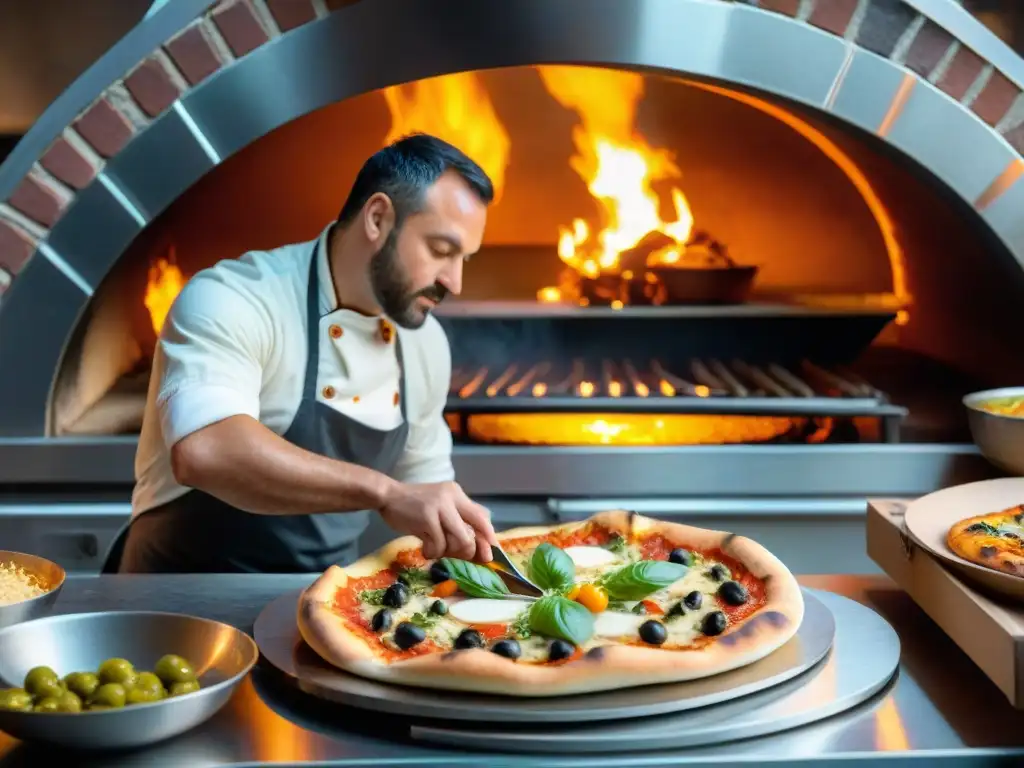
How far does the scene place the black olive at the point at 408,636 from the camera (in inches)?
48.2

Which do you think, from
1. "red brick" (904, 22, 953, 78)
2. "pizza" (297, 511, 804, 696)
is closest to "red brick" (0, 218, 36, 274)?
"pizza" (297, 511, 804, 696)

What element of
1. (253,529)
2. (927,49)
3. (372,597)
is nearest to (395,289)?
(253,529)

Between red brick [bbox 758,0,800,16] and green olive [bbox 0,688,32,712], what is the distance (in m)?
1.88

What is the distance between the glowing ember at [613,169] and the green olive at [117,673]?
194 centimetres

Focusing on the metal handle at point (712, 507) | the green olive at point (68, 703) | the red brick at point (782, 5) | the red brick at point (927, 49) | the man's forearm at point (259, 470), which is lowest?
the metal handle at point (712, 507)

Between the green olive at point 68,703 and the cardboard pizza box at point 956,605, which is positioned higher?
the green olive at point 68,703

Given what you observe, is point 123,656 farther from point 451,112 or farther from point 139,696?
point 451,112

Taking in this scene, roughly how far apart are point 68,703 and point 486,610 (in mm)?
466

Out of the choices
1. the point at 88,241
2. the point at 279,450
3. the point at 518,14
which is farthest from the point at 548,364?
the point at 279,450

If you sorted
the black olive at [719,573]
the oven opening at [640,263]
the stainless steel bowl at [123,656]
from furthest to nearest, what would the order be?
1. the oven opening at [640,263]
2. the black olive at [719,573]
3. the stainless steel bowl at [123,656]

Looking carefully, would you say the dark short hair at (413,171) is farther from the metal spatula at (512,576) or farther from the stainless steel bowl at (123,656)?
the stainless steel bowl at (123,656)

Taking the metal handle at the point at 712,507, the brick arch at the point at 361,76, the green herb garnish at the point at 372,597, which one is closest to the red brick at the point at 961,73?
the brick arch at the point at 361,76

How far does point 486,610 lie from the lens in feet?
4.39

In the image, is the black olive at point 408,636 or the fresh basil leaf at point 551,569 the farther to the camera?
the fresh basil leaf at point 551,569
